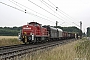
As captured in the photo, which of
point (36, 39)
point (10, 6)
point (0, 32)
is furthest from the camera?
point (0, 32)

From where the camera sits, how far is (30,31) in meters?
27.0

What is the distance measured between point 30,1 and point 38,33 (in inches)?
444

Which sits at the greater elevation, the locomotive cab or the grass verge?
the locomotive cab

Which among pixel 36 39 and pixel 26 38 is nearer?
pixel 26 38

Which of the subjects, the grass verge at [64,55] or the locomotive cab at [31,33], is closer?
the grass verge at [64,55]

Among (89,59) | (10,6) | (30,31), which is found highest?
(10,6)

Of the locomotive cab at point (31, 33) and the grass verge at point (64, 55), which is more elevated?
the locomotive cab at point (31, 33)

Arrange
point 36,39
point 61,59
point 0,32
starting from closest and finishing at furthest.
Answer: point 61,59 → point 36,39 → point 0,32

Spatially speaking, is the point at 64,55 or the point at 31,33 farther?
the point at 31,33

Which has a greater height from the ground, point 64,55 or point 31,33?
point 31,33

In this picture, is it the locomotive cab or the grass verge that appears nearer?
the grass verge

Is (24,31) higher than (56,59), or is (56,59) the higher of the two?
(24,31)

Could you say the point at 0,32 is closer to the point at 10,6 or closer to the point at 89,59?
the point at 10,6

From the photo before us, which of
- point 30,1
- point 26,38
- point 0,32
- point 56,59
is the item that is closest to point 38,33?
point 26,38
